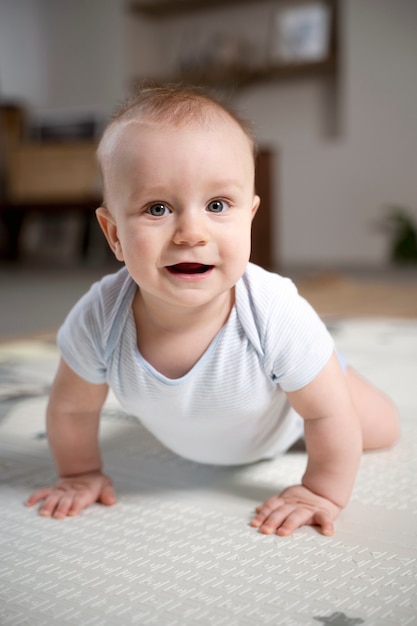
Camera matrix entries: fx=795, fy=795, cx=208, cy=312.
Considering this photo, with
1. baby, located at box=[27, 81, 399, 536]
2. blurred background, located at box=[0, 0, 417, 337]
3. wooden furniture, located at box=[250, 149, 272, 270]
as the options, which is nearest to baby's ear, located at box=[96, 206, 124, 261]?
baby, located at box=[27, 81, 399, 536]

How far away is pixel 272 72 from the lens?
15.2 ft

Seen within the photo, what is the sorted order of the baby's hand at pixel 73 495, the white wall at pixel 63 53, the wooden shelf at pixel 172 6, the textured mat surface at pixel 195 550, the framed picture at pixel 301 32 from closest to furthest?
the textured mat surface at pixel 195 550, the baby's hand at pixel 73 495, the framed picture at pixel 301 32, the wooden shelf at pixel 172 6, the white wall at pixel 63 53

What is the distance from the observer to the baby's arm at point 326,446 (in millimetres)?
756

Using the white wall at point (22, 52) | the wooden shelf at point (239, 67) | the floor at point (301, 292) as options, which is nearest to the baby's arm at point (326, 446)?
the floor at point (301, 292)

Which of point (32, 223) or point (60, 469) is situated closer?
point (60, 469)

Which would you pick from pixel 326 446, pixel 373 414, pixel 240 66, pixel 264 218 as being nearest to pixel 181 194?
pixel 326 446

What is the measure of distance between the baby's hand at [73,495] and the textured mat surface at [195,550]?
13 millimetres

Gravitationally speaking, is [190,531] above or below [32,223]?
above

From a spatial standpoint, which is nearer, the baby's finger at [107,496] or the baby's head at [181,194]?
the baby's head at [181,194]

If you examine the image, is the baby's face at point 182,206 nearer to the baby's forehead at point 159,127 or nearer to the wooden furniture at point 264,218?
the baby's forehead at point 159,127

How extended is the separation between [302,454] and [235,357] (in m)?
0.25

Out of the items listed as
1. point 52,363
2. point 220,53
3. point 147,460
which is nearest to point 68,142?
point 220,53

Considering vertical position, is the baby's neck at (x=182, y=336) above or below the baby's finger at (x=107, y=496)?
above

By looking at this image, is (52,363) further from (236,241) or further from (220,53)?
(220,53)
